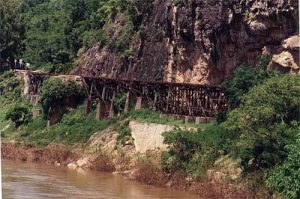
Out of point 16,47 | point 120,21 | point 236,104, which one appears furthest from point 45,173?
point 16,47

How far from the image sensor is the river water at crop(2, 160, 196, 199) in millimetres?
29047

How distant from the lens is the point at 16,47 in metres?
75.7

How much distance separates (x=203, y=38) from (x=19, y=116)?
18263mm

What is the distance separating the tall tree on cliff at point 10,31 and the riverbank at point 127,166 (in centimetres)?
2750

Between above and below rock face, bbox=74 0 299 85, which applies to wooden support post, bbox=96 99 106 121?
below

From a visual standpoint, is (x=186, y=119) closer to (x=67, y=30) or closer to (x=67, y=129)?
(x=67, y=129)

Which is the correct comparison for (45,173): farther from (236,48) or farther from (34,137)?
(236,48)

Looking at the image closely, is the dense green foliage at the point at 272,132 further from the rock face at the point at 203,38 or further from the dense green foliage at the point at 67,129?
the dense green foliage at the point at 67,129

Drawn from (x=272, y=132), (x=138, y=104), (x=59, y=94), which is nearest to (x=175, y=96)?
(x=138, y=104)

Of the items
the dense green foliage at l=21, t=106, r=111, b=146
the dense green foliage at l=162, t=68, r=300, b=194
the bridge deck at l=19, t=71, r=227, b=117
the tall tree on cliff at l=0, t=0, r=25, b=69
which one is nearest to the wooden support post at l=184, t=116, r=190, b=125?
the bridge deck at l=19, t=71, r=227, b=117

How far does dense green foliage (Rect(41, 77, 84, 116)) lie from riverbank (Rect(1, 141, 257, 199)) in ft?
15.4

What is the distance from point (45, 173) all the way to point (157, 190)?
8.71 metres

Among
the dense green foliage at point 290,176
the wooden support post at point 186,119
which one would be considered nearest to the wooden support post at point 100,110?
the wooden support post at point 186,119

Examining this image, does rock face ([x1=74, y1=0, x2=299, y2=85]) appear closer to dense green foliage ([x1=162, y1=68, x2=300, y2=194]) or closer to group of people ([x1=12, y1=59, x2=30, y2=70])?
dense green foliage ([x1=162, y1=68, x2=300, y2=194])
